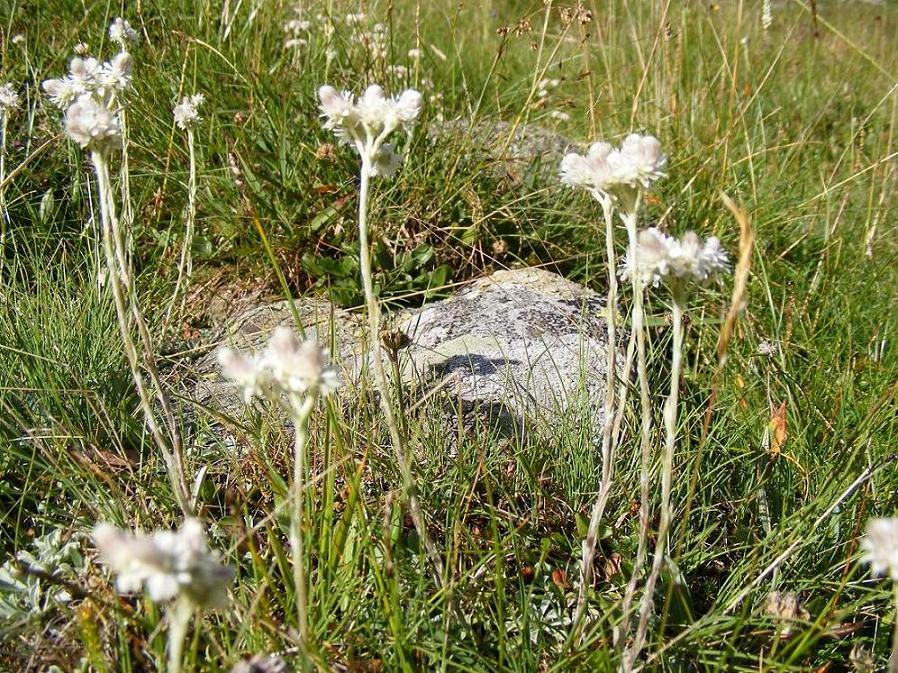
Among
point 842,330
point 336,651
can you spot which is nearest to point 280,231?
point 336,651

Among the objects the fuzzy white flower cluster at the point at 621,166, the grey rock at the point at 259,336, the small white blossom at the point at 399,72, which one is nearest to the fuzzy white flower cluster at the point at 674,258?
the fuzzy white flower cluster at the point at 621,166

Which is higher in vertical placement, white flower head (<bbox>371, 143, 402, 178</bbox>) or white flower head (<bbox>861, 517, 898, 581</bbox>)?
white flower head (<bbox>371, 143, 402, 178</bbox>)

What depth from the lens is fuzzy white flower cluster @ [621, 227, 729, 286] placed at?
3.44 ft

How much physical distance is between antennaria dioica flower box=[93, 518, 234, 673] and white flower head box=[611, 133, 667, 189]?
0.74 meters

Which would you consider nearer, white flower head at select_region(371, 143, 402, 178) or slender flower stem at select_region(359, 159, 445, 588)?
slender flower stem at select_region(359, 159, 445, 588)

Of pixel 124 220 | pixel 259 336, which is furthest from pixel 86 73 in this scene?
pixel 259 336

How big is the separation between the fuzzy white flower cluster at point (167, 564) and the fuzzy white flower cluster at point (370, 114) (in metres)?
0.60

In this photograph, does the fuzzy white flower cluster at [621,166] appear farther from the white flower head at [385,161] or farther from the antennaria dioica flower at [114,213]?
the antennaria dioica flower at [114,213]

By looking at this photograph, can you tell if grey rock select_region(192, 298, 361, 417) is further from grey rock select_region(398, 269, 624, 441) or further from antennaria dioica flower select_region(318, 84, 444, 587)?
antennaria dioica flower select_region(318, 84, 444, 587)

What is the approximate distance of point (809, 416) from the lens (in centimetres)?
171

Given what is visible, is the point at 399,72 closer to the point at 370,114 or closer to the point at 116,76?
the point at 116,76

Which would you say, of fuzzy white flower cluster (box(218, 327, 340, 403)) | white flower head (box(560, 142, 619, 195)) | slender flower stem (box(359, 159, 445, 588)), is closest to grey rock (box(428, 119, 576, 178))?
white flower head (box(560, 142, 619, 195))

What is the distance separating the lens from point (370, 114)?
114 centimetres

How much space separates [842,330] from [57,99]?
196 cm
